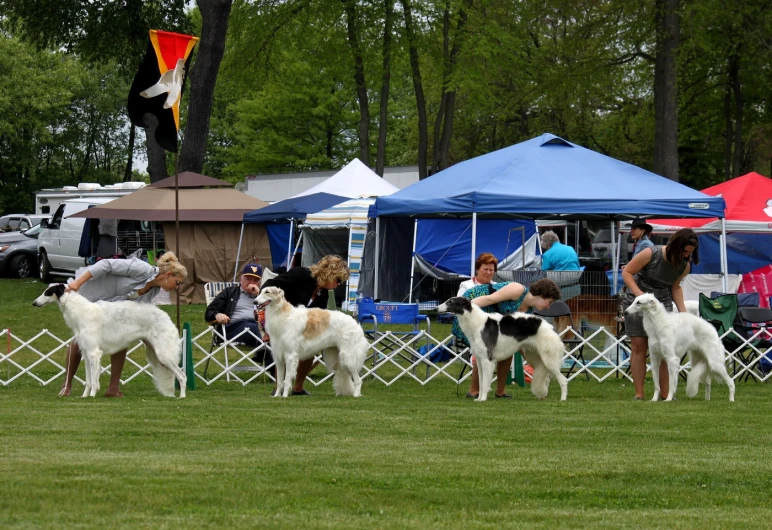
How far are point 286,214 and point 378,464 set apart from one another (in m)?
15.3

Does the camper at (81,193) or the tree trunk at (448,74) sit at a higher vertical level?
the tree trunk at (448,74)

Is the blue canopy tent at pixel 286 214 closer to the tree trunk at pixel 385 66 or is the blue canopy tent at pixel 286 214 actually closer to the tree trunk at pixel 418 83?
the tree trunk at pixel 385 66

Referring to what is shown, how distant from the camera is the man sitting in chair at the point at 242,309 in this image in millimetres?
11625

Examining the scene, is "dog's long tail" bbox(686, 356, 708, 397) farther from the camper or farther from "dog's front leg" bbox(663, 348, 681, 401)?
the camper

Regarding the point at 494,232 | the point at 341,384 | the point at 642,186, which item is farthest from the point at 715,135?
the point at 341,384

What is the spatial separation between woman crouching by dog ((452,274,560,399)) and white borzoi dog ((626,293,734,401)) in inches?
30.3

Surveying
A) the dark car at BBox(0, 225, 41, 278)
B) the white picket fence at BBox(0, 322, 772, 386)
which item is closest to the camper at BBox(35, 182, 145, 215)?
the dark car at BBox(0, 225, 41, 278)

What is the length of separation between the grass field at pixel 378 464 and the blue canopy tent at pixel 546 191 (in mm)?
4363

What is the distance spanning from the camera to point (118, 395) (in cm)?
1000

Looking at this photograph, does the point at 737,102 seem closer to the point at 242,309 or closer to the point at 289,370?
the point at 242,309

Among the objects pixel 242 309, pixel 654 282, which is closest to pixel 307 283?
pixel 242 309

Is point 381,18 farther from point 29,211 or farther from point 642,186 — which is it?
point 29,211

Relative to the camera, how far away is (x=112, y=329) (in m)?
9.57

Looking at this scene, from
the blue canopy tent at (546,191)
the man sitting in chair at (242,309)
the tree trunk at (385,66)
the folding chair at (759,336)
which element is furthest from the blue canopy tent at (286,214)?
the folding chair at (759,336)
